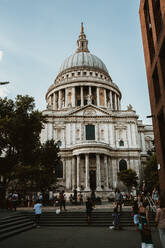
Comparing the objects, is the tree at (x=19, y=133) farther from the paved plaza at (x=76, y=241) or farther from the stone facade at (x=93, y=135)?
the stone facade at (x=93, y=135)

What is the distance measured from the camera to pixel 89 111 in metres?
51.1

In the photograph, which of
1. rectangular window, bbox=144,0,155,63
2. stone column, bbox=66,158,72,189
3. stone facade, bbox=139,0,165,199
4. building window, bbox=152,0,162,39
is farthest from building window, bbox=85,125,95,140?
building window, bbox=152,0,162,39

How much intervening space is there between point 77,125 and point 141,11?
1256 inches

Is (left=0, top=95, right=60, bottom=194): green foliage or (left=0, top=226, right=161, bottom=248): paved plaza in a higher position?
(left=0, top=95, right=60, bottom=194): green foliage

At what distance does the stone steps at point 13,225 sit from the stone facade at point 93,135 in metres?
23.7

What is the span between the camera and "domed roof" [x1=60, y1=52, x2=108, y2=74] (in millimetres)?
73250

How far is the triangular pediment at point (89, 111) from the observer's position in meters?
50.7

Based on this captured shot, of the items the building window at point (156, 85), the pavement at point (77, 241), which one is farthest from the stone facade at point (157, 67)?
the pavement at point (77, 241)

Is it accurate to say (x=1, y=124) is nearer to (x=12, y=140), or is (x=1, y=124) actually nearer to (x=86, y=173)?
(x=12, y=140)

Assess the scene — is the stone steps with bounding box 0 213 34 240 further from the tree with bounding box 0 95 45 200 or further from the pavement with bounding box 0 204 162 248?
the tree with bounding box 0 95 45 200

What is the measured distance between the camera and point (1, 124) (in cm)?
2147

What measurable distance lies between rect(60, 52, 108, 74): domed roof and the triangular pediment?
1030 inches

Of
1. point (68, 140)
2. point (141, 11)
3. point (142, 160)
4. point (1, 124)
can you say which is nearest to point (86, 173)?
point (68, 140)

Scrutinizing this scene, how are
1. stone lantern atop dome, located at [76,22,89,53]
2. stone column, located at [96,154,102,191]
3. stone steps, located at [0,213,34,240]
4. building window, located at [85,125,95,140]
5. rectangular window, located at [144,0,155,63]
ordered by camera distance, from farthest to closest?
stone lantern atop dome, located at [76,22,89,53] < building window, located at [85,125,95,140] < stone column, located at [96,154,102,191] < rectangular window, located at [144,0,155,63] < stone steps, located at [0,213,34,240]
